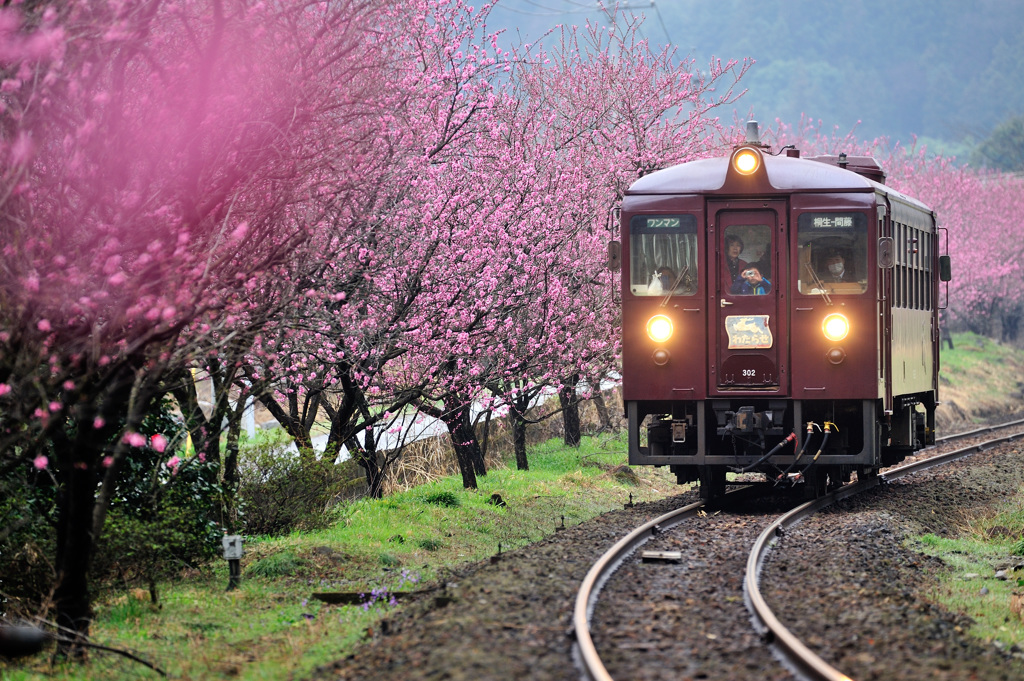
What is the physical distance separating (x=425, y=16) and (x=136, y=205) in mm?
6622

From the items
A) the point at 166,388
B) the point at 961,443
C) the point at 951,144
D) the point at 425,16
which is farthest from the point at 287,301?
the point at 951,144

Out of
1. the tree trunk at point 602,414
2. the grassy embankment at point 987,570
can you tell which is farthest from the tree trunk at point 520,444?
the grassy embankment at point 987,570

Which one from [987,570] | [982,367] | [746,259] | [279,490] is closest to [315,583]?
[279,490]

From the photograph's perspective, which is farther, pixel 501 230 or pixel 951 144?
pixel 951 144

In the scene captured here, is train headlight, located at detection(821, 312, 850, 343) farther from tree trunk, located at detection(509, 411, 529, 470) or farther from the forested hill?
the forested hill

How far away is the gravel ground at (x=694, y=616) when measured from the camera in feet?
20.6

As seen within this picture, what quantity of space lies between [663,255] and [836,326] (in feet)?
6.08

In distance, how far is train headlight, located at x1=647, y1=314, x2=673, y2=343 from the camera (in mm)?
12195

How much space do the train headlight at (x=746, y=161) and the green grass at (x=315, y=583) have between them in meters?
4.38

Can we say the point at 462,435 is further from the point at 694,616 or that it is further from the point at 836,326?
the point at 694,616

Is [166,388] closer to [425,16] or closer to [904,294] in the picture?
[425,16]

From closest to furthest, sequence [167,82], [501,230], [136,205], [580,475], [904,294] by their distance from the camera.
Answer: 1. [136,205]
2. [167,82]
3. [904,294]
4. [501,230]
5. [580,475]

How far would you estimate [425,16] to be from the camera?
44.8ft

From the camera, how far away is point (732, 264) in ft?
39.8
